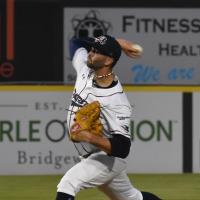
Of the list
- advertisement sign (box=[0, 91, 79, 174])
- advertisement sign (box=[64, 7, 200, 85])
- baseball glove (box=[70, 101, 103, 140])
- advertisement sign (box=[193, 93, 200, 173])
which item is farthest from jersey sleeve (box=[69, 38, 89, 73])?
advertisement sign (box=[64, 7, 200, 85])

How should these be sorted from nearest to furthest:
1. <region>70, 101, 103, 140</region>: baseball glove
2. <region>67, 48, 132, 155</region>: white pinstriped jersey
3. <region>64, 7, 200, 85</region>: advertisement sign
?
<region>70, 101, 103, 140</region>: baseball glove → <region>67, 48, 132, 155</region>: white pinstriped jersey → <region>64, 7, 200, 85</region>: advertisement sign

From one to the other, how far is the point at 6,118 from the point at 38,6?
281 cm

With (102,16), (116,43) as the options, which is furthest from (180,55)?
(116,43)

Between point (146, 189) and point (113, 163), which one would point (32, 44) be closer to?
point (146, 189)

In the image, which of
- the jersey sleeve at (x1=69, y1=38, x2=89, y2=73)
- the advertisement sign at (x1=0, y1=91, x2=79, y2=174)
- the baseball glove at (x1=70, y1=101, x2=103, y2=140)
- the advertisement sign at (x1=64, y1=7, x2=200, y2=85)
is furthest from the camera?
the advertisement sign at (x1=64, y1=7, x2=200, y2=85)

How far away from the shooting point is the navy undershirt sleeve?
23.8 ft

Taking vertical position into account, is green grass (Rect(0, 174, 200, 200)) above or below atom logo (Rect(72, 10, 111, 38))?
below

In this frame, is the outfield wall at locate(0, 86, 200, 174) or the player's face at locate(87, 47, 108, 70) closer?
the player's face at locate(87, 47, 108, 70)

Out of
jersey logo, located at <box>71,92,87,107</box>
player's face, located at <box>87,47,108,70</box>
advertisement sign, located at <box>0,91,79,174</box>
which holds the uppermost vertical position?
player's face, located at <box>87,47,108,70</box>

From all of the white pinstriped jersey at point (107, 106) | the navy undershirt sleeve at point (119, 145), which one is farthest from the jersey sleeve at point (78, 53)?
the navy undershirt sleeve at point (119, 145)

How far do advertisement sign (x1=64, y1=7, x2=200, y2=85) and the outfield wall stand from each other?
86.4 inches

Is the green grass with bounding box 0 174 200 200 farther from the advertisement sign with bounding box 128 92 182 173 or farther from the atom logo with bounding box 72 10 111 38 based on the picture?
the atom logo with bounding box 72 10 111 38

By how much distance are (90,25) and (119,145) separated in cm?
818

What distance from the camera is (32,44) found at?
1511cm
